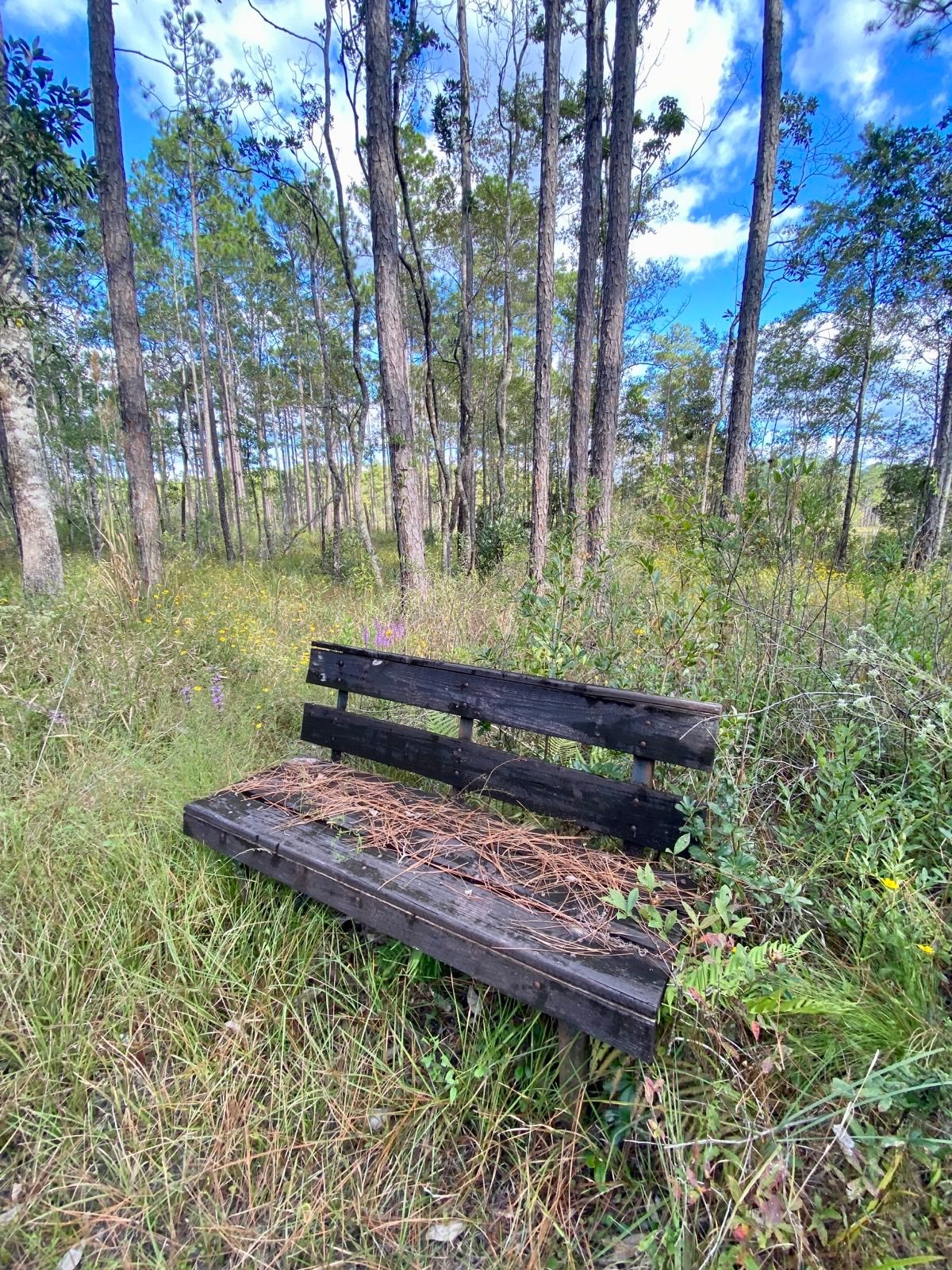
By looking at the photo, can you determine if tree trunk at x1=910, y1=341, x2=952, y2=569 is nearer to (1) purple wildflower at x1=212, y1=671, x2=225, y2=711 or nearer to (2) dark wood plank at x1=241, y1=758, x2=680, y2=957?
(2) dark wood plank at x1=241, y1=758, x2=680, y2=957

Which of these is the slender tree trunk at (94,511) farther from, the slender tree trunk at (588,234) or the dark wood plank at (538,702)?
the slender tree trunk at (588,234)

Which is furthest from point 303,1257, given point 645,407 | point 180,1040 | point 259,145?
point 645,407

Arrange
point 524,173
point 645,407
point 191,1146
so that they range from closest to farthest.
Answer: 1. point 191,1146
2. point 524,173
3. point 645,407

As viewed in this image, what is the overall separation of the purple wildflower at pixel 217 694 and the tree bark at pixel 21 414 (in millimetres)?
2031

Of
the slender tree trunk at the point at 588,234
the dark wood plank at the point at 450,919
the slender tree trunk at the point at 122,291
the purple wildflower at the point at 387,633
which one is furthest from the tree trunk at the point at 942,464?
the slender tree trunk at the point at 122,291

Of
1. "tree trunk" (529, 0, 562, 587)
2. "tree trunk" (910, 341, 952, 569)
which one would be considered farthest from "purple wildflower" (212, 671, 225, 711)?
"tree trunk" (910, 341, 952, 569)

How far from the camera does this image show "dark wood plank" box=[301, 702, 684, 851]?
168 centimetres

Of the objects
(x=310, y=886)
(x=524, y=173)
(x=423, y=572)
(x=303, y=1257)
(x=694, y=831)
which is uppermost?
(x=524, y=173)

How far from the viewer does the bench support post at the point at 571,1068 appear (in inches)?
50.2

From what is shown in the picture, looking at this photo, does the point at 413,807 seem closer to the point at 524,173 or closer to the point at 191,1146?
the point at 191,1146

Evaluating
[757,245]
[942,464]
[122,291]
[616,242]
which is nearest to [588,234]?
[616,242]

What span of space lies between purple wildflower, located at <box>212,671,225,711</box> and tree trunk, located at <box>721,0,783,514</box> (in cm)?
591

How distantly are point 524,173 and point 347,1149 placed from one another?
16104 millimetres

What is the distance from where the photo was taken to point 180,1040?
60.5 inches
